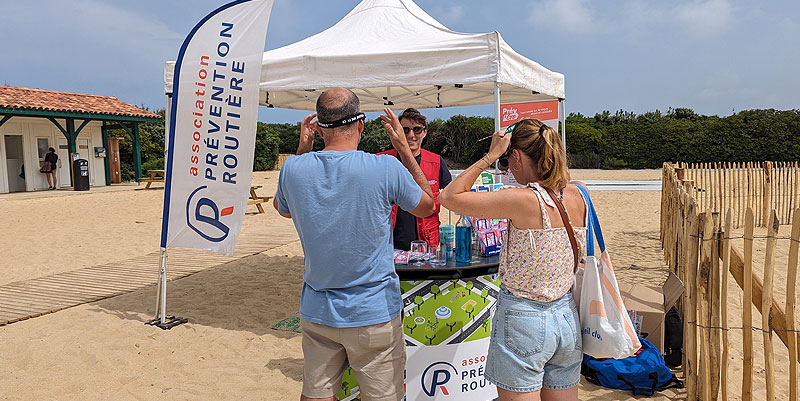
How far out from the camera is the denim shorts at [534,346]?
199 centimetres

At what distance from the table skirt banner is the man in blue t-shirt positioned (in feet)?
2.55

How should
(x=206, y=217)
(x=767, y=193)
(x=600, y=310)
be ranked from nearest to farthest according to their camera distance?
1. (x=600, y=310)
2. (x=206, y=217)
3. (x=767, y=193)

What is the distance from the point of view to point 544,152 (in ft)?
6.67

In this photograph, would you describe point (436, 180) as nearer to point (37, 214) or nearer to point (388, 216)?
point (388, 216)

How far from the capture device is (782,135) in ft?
98.9

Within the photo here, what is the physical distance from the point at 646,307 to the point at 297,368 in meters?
2.55

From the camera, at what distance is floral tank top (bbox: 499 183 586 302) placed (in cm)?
203

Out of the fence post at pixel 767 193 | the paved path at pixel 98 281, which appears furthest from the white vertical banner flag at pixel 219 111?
the fence post at pixel 767 193

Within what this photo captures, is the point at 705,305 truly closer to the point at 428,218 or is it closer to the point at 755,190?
the point at 428,218

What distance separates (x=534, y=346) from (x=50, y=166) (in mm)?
22487

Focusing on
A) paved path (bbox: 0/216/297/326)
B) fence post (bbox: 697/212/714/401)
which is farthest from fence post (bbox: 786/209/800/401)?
paved path (bbox: 0/216/297/326)

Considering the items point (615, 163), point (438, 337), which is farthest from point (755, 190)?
point (615, 163)

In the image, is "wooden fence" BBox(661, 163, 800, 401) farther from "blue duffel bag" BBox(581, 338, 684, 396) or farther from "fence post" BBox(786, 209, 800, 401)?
"blue duffel bag" BBox(581, 338, 684, 396)

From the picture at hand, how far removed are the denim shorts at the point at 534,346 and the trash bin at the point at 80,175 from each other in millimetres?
21212
